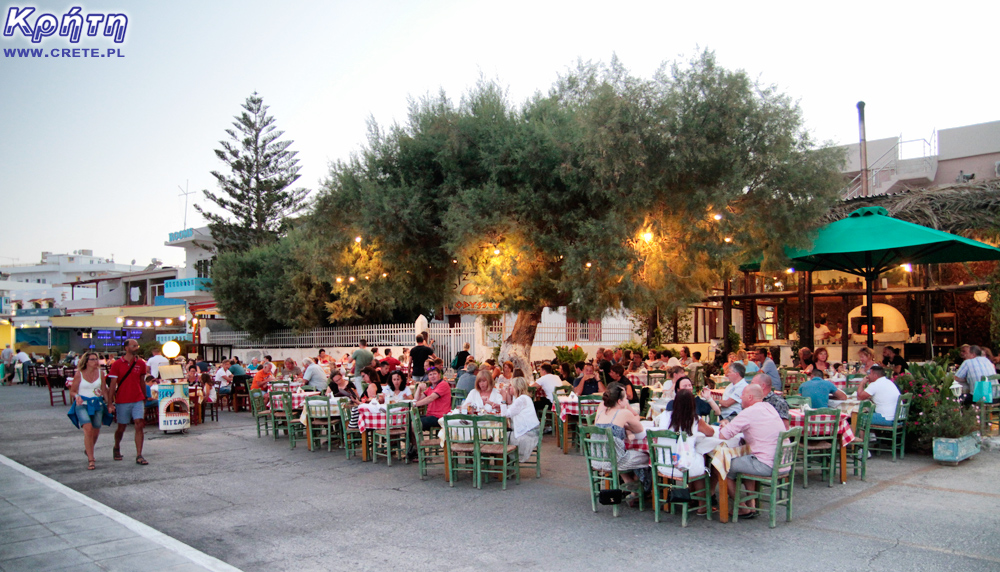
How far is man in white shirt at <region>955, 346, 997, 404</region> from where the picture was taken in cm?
1076

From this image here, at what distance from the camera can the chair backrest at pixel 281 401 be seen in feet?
34.7

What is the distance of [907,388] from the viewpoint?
9.13 m

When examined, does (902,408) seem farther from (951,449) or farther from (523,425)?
(523,425)

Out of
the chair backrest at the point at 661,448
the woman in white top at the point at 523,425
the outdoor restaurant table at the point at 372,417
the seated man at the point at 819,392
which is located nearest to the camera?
the chair backrest at the point at 661,448

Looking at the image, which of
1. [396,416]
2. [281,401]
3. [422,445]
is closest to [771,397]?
[422,445]

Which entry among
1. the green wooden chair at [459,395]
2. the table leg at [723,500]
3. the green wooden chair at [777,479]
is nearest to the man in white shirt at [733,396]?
the green wooden chair at [777,479]

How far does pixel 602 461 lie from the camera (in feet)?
21.1

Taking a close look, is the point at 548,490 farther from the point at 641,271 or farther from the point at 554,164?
the point at 554,164

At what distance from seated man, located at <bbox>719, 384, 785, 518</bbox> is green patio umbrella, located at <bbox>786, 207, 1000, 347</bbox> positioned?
722cm

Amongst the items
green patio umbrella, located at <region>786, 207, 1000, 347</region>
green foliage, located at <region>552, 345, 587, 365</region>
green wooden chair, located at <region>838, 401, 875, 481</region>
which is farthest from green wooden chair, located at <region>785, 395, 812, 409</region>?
green foliage, located at <region>552, 345, 587, 365</region>

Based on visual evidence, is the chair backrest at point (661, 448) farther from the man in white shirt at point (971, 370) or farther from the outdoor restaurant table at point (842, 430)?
the man in white shirt at point (971, 370)

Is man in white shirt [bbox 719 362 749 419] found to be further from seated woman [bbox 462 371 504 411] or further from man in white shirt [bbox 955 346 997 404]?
man in white shirt [bbox 955 346 997 404]

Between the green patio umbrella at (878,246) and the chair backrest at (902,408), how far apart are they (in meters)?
3.37

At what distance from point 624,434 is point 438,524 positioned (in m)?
1.90
